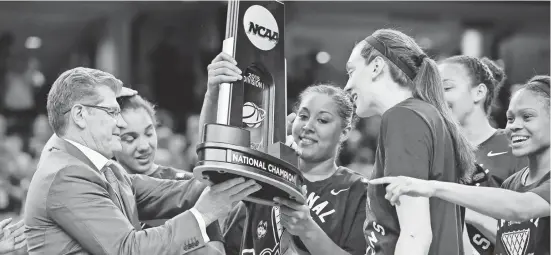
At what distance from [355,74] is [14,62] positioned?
4389 mm

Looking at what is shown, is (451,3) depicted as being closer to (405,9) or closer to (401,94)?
(405,9)

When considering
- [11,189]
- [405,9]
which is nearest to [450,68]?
[405,9]

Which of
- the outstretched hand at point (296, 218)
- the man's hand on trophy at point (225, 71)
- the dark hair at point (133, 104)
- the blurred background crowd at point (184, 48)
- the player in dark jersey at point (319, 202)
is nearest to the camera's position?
the man's hand on trophy at point (225, 71)

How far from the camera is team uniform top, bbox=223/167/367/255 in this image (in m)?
2.30

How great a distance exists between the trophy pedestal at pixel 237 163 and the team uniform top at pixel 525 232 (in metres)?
0.71

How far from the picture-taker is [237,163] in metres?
1.70

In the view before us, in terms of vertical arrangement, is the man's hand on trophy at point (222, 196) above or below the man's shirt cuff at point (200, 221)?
above

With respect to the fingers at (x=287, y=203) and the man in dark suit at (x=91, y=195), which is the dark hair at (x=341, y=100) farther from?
the man in dark suit at (x=91, y=195)

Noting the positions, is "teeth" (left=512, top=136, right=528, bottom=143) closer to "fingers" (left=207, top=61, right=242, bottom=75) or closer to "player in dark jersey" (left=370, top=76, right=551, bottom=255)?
"player in dark jersey" (left=370, top=76, right=551, bottom=255)

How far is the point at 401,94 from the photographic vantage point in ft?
6.05

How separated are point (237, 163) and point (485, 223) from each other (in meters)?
1.04

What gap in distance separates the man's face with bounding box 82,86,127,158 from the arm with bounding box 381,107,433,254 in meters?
0.83

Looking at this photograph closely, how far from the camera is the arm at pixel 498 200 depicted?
1.66 metres

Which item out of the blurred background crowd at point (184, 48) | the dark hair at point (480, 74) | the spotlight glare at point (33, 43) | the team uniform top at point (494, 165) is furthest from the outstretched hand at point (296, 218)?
the spotlight glare at point (33, 43)
